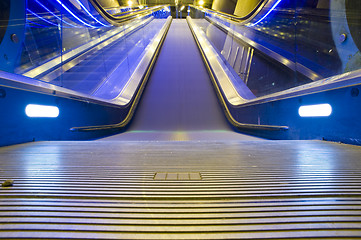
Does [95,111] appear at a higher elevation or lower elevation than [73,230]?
lower

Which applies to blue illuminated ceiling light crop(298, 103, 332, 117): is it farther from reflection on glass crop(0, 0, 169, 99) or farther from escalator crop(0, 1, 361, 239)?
reflection on glass crop(0, 0, 169, 99)

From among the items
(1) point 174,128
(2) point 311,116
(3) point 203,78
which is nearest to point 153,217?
(2) point 311,116

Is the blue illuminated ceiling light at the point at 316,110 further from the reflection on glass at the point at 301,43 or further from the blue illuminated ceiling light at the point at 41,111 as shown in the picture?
the blue illuminated ceiling light at the point at 41,111

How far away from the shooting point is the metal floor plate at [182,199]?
0.86 metres

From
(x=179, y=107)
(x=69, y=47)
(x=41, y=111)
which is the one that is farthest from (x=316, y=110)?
(x=69, y=47)

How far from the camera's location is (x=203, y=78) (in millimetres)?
7719

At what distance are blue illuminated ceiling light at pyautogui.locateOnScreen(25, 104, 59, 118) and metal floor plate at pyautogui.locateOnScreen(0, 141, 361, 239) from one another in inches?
34.0

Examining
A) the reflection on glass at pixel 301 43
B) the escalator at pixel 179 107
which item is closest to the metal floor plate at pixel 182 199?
the reflection on glass at pixel 301 43

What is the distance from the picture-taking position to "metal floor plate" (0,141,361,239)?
0.86m

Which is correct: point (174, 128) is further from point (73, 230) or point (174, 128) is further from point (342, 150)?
point (73, 230)

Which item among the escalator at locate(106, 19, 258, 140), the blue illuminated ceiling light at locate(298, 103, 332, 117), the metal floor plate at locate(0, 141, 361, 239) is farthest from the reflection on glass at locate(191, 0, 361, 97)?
the metal floor plate at locate(0, 141, 361, 239)

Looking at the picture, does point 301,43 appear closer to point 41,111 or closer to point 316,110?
point 316,110

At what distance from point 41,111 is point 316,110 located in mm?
3122

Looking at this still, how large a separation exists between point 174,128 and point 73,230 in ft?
15.2
